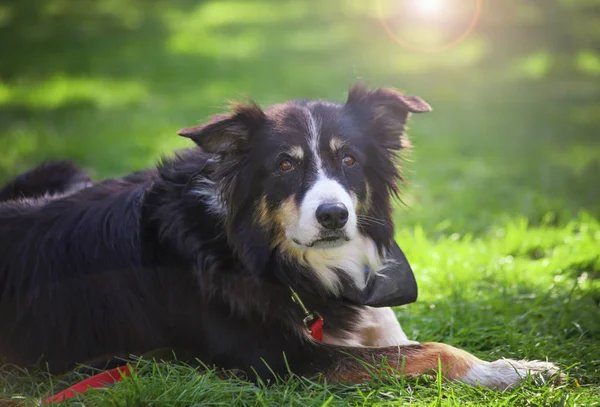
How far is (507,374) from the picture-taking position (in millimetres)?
3441

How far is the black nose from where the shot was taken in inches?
133

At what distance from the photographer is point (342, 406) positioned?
10.7 feet

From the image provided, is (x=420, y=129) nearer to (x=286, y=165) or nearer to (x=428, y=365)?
(x=286, y=165)

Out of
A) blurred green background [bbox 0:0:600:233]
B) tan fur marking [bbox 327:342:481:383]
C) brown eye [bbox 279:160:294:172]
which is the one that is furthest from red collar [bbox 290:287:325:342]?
blurred green background [bbox 0:0:600:233]

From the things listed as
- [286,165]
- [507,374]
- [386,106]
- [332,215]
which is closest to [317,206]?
[332,215]

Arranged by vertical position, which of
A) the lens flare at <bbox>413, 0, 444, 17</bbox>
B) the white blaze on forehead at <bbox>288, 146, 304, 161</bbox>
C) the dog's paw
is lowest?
the dog's paw

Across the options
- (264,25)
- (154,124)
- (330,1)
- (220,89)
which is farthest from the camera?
(330,1)

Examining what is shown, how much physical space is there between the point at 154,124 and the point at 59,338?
6392mm

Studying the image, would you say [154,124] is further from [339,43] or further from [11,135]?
[339,43]

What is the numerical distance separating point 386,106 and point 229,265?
126 cm

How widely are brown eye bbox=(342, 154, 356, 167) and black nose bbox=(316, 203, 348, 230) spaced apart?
374 millimetres

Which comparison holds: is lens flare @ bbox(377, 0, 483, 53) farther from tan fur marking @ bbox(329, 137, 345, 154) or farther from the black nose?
the black nose

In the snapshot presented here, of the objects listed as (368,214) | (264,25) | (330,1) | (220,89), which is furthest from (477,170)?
(330,1)

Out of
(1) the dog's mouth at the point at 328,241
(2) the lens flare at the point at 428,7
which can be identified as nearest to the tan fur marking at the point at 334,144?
(1) the dog's mouth at the point at 328,241
